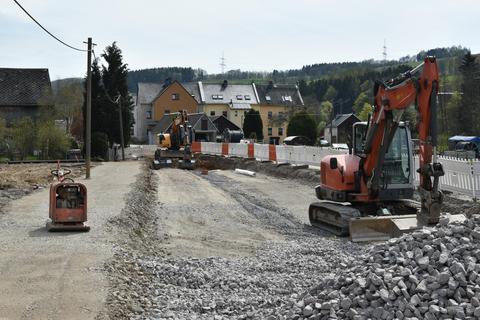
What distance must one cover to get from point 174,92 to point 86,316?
96.2m

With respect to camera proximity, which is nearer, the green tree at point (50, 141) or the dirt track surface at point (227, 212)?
the dirt track surface at point (227, 212)

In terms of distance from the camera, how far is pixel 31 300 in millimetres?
8234

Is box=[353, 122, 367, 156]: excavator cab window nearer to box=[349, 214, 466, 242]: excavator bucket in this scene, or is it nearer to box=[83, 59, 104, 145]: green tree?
box=[349, 214, 466, 242]: excavator bucket

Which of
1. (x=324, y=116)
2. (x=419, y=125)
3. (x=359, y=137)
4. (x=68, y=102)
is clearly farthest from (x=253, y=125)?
(x=419, y=125)

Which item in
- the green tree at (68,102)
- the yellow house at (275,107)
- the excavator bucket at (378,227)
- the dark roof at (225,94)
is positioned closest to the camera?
the excavator bucket at (378,227)

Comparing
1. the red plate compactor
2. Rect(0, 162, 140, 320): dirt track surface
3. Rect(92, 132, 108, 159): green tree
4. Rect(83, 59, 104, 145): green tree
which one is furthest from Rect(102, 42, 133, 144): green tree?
the red plate compactor

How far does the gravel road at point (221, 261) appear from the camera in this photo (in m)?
8.80

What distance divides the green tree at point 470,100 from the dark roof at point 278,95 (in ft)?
138

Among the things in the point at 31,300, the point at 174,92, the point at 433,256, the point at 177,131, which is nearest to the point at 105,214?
the point at 31,300

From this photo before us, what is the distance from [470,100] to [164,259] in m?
59.5

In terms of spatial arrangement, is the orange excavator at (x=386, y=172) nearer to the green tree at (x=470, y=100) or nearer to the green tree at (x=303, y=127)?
the green tree at (x=470, y=100)

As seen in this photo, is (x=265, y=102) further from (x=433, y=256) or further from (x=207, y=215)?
(x=433, y=256)

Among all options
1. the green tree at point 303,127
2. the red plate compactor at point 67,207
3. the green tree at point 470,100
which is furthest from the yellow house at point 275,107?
the red plate compactor at point 67,207

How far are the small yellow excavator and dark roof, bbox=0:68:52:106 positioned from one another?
26854 mm
